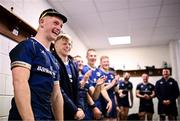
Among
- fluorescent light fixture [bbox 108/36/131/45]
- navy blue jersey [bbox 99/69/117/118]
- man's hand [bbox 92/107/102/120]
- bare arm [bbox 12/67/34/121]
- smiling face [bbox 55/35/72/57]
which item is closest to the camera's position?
bare arm [bbox 12/67/34/121]

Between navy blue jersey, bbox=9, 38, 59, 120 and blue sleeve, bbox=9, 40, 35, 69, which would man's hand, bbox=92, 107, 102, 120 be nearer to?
navy blue jersey, bbox=9, 38, 59, 120

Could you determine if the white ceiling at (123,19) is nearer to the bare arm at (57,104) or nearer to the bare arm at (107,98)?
the bare arm at (107,98)

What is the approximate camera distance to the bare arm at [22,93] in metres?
1.13

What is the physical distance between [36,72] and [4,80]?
119cm

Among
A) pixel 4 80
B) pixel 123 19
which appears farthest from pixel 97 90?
pixel 123 19

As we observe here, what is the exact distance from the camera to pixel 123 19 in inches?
178

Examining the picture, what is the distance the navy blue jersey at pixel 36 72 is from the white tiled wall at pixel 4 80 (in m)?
1.07

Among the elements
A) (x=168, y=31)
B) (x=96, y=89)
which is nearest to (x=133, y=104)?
(x=168, y=31)

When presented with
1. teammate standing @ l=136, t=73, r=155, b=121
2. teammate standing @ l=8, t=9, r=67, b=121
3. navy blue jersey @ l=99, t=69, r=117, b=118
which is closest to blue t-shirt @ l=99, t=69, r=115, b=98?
navy blue jersey @ l=99, t=69, r=117, b=118

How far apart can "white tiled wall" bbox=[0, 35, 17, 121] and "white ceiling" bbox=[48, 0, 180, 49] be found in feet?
5.51

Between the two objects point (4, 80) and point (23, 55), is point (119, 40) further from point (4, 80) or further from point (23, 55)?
point (23, 55)

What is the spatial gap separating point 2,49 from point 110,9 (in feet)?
7.86

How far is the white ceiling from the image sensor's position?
3.76 metres

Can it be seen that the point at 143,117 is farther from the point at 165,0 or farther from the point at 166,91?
the point at 165,0
